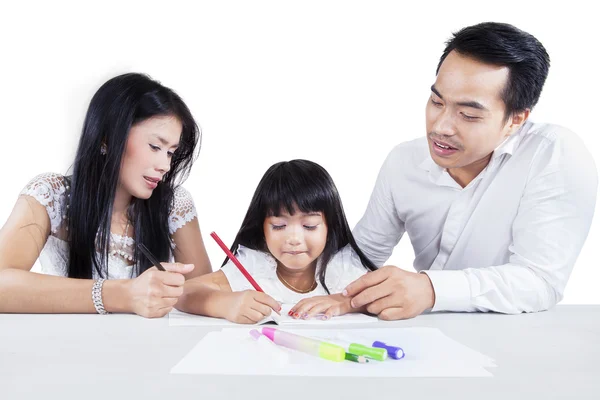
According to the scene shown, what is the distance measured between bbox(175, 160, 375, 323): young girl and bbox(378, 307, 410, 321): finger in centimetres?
10

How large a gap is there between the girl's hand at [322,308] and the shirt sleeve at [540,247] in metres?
0.18

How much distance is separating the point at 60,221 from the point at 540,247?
1.13 m

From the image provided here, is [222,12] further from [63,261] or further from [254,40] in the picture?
[63,261]

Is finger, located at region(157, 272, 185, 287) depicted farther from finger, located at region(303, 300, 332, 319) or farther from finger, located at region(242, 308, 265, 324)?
finger, located at region(303, 300, 332, 319)

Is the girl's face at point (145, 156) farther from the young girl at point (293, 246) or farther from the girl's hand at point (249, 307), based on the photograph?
the girl's hand at point (249, 307)

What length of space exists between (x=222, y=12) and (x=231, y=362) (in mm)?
2276

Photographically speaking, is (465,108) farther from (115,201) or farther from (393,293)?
(115,201)

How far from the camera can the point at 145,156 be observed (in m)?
1.61

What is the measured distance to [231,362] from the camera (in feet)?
3.08

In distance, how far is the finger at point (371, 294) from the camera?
1321 millimetres

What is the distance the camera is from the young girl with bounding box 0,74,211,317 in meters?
1.59

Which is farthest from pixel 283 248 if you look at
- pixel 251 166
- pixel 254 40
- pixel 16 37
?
pixel 16 37

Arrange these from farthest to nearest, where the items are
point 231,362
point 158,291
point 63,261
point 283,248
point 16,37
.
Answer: point 16,37 → point 63,261 → point 283,248 → point 158,291 → point 231,362

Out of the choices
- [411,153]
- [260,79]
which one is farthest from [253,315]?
[260,79]
